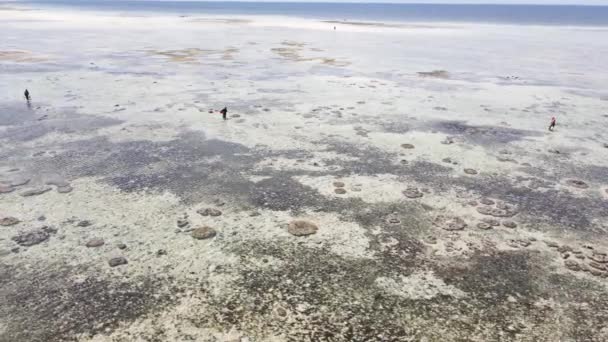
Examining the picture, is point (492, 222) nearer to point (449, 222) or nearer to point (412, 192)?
point (449, 222)

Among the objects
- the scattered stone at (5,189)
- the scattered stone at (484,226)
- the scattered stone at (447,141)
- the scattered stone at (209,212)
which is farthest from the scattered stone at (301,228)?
the scattered stone at (447,141)

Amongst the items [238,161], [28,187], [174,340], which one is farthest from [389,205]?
[28,187]

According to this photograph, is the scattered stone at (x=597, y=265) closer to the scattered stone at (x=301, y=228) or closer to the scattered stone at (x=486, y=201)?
the scattered stone at (x=486, y=201)

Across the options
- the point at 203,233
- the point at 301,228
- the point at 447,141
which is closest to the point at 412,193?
the point at 301,228

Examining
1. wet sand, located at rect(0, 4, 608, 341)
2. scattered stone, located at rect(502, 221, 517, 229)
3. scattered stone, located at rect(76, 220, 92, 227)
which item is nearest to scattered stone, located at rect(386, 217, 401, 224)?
wet sand, located at rect(0, 4, 608, 341)

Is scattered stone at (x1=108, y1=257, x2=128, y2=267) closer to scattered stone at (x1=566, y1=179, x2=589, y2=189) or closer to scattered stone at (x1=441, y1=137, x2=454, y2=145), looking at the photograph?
scattered stone at (x1=441, y1=137, x2=454, y2=145)

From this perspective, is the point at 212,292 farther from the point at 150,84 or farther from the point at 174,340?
the point at 150,84
